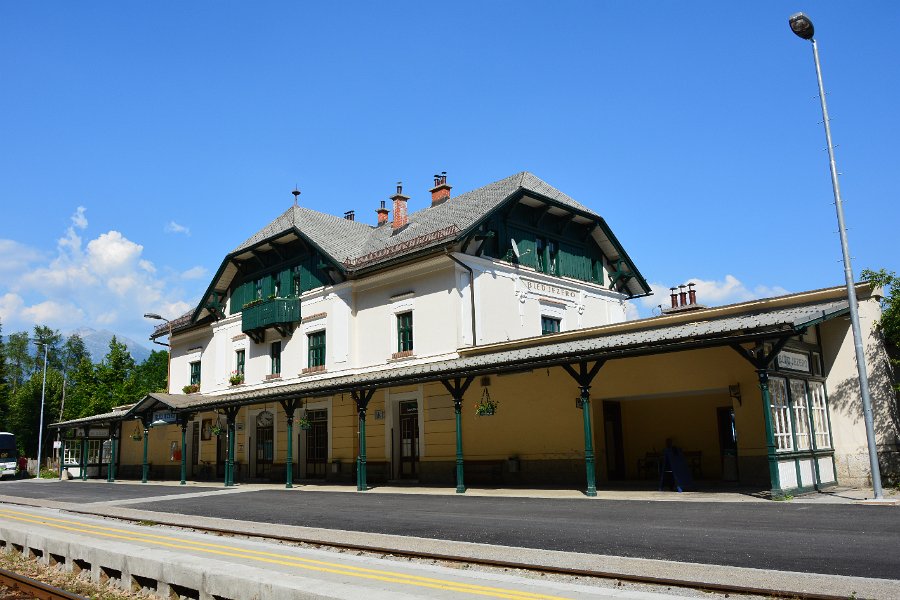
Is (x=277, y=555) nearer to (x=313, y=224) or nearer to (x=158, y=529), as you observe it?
(x=158, y=529)

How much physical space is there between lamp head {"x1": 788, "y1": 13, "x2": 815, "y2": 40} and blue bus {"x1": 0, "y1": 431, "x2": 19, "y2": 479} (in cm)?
4299

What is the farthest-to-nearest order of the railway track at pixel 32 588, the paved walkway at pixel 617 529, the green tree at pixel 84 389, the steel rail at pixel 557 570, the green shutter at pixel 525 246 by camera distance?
the green tree at pixel 84 389, the green shutter at pixel 525 246, the railway track at pixel 32 588, the paved walkway at pixel 617 529, the steel rail at pixel 557 570

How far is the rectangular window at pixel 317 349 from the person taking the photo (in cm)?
→ 2664

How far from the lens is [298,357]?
2748 cm

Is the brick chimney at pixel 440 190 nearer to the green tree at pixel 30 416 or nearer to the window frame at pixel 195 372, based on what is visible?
the window frame at pixel 195 372

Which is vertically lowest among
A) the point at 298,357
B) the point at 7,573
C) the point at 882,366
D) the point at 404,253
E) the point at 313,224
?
the point at 7,573

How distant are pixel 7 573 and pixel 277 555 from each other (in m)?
3.94

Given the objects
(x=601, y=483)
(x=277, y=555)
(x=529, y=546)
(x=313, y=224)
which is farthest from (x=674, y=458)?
(x=313, y=224)

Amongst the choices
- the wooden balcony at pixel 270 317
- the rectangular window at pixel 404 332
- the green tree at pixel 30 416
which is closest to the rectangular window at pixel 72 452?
the green tree at pixel 30 416

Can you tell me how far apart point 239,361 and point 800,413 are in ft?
73.9

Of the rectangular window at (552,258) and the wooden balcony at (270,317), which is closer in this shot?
the rectangular window at (552,258)

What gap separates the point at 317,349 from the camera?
26.9 meters

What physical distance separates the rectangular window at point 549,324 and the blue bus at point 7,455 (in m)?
32.6

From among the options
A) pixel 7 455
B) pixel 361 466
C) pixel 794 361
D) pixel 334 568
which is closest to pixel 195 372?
pixel 7 455
